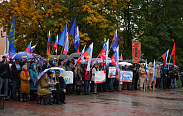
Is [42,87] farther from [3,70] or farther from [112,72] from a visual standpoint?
[112,72]

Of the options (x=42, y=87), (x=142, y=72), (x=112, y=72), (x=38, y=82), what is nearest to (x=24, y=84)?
(x=38, y=82)

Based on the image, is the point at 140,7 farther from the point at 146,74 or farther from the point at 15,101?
the point at 15,101

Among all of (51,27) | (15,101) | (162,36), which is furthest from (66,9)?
(15,101)

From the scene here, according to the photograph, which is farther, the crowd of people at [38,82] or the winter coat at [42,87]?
the crowd of people at [38,82]

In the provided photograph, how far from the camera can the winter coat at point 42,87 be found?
12445 mm

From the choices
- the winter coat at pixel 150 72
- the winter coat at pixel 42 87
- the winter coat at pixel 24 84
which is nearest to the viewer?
the winter coat at pixel 42 87

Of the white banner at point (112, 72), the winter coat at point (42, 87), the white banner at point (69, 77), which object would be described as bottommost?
the winter coat at point (42, 87)

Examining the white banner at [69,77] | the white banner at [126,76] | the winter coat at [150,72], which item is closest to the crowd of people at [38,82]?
the white banner at [69,77]

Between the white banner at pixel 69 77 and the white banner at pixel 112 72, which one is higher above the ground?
the white banner at pixel 112 72

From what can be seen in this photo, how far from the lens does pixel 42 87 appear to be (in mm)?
12539

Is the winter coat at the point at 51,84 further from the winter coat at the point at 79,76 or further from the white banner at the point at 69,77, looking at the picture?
the winter coat at the point at 79,76

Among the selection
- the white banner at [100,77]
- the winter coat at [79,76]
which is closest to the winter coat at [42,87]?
the winter coat at [79,76]

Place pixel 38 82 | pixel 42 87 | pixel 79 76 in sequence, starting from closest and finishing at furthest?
pixel 42 87 → pixel 38 82 → pixel 79 76

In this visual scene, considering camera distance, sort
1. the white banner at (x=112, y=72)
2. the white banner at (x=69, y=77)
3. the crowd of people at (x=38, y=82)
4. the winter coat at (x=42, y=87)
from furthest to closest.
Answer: the white banner at (x=112, y=72) < the white banner at (x=69, y=77) < the crowd of people at (x=38, y=82) < the winter coat at (x=42, y=87)
